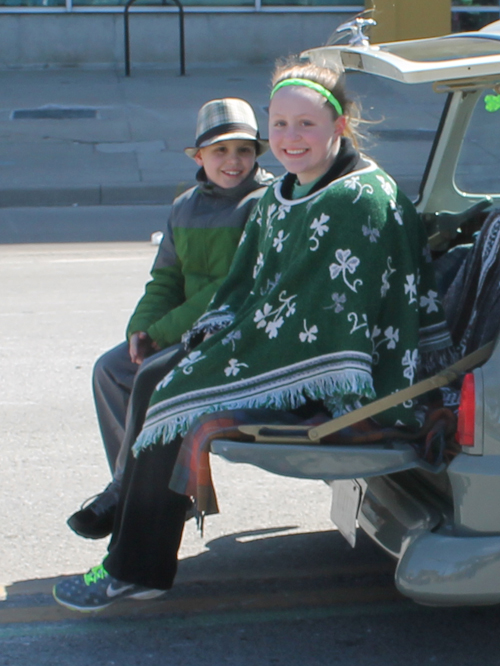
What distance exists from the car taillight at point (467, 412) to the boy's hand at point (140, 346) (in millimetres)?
1311

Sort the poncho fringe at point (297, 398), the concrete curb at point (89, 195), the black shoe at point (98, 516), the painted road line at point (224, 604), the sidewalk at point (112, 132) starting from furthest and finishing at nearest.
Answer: the sidewalk at point (112, 132) → the concrete curb at point (89, 195) → the black shoe at point (98, 516) → the painted road line at point (224, 604) → the poncho fringe at point (297, 398)

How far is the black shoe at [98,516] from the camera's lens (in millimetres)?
3562

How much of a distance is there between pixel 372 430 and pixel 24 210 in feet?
30.3

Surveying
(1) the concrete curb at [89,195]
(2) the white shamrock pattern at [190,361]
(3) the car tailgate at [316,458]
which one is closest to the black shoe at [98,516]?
(2) the white shamrock pattern at [190,361]

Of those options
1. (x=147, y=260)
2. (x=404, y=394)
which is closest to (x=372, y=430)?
(x=404, y=394)

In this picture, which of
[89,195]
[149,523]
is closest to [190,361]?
[149,523]

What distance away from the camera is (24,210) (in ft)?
38.1

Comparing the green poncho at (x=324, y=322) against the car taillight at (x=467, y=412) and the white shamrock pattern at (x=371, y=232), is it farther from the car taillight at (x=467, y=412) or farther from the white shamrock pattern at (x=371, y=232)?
the car taillight at (x=467, y=412)

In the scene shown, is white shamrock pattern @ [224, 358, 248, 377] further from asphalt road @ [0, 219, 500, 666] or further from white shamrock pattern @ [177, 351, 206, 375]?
asphalt road @ [0, 219, 500, 666]

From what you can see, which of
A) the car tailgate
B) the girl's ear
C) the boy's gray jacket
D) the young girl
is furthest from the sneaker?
the girl's ear

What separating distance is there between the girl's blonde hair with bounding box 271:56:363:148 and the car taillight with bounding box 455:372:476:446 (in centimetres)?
91

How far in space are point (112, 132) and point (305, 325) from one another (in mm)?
12267

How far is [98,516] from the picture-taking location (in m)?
3.56

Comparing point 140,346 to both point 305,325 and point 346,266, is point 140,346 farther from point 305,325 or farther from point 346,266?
point 346,266
